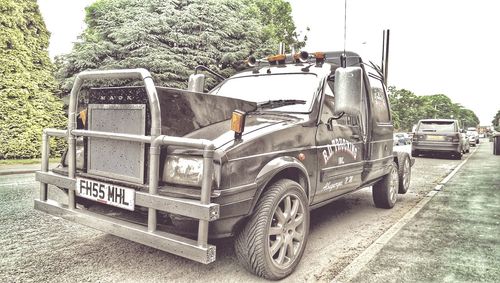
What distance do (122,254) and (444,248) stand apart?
3.24m

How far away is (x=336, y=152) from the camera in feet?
13.0

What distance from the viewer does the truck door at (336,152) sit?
3.70 meters

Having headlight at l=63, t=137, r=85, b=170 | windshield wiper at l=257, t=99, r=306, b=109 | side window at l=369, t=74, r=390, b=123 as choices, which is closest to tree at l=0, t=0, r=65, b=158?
headlight at l=63, t=137, r=85, b=170

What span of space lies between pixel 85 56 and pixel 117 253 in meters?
13.6

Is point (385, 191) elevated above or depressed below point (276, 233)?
below

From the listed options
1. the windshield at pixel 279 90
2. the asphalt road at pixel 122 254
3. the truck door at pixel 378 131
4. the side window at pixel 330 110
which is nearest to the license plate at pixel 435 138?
the truck door at pixel 378 131

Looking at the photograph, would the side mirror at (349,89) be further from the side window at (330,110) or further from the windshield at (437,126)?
the windshield at (437,126)

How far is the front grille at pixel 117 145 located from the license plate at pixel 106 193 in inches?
4.3

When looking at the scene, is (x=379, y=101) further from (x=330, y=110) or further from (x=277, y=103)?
(x=277, y=103)

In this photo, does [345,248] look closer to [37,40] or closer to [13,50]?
[13,50]

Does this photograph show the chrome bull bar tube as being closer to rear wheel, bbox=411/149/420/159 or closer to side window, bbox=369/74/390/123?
side window, bbox=369/74/390/123

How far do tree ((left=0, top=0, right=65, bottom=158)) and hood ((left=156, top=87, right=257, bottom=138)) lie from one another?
10935 mm

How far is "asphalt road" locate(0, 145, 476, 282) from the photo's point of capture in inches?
117

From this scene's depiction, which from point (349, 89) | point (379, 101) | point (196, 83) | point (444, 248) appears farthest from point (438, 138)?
point (349, 89)
